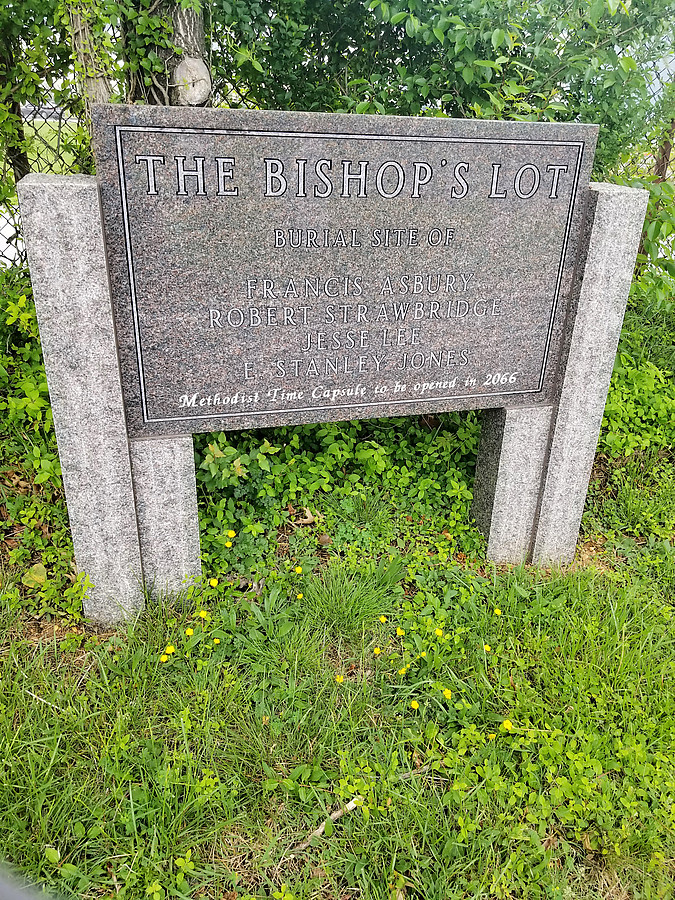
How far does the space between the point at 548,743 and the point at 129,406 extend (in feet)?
5.78

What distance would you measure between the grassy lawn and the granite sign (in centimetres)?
32

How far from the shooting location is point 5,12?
9.34ft

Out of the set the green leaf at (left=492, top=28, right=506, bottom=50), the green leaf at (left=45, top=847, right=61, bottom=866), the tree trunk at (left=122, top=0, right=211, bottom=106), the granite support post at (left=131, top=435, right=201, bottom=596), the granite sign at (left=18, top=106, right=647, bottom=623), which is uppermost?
the green leaf at (left=492, top=28, right=506, bottom=50)

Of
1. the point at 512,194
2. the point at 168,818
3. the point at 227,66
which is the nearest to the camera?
the point at 168,818

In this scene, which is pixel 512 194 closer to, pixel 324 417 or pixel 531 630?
pixel 324 417

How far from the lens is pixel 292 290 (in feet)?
7.61

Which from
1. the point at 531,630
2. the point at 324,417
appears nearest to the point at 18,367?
the point at 324,417

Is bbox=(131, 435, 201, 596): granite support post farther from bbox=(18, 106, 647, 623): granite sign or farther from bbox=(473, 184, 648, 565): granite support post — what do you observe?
bbox=(473, 184, 648, 565): granite support post

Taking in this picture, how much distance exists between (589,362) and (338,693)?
163cm

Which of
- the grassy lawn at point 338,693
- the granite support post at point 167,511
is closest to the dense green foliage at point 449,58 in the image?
the grassy lawn at point 338,693

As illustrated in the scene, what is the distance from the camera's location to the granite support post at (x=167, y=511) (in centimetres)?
236

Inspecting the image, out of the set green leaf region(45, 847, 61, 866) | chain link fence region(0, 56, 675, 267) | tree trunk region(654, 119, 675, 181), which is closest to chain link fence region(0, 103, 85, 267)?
chain link fence region(0, 56, 675, 267)

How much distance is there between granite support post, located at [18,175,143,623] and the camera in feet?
6.52

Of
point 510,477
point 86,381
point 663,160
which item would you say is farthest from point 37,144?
point 663,160
